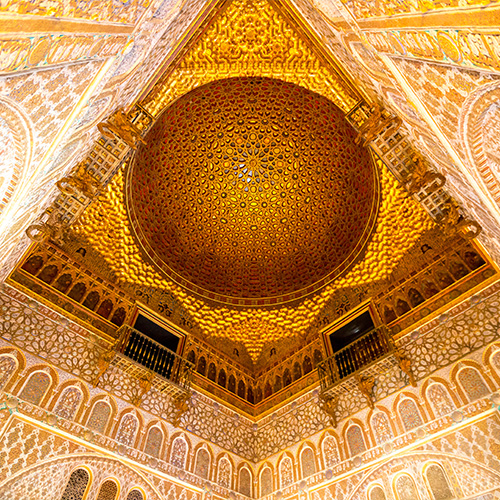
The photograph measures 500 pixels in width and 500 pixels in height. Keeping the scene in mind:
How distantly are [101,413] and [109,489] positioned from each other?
3.31 feet

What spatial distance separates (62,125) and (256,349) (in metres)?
7.00

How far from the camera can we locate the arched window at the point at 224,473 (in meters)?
6.01

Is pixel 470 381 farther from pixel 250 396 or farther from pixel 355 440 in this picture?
pixel 250 396

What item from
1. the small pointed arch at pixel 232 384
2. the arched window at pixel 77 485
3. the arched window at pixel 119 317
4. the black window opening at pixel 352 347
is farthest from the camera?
the small pointed arch at pixel 232 384

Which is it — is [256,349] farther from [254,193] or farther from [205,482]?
[254,193]

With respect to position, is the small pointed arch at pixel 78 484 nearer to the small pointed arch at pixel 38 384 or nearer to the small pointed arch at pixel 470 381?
the small pointed arch at pixel 38 384

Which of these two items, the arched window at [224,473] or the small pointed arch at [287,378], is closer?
the arched window at [224,473]

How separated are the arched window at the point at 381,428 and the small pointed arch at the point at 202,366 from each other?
136 inches

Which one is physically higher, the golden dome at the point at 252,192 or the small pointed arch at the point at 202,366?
the golden dome at the point at 252,192

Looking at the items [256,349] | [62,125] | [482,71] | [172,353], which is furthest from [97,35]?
[256,349]

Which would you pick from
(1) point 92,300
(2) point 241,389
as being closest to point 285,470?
(2) point 241,389

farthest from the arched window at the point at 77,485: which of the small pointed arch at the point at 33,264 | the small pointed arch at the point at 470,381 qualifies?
the small pointed arch at the point at 470,381

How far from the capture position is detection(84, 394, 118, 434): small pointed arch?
5.14 meters

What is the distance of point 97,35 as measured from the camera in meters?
2.25
